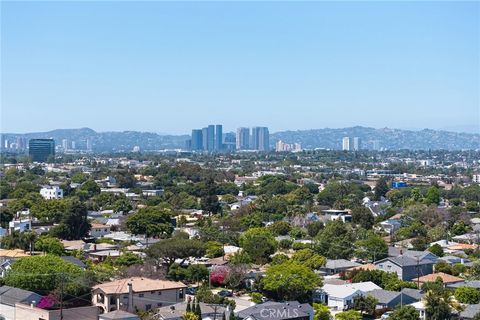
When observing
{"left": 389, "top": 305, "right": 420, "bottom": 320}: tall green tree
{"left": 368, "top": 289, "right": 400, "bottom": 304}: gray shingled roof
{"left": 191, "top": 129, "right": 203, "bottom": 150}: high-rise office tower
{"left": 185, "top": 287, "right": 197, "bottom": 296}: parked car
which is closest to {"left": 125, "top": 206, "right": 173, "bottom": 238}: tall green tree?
{"left": 185, "top": 287, "right": 197, "bottom": 296}: parked car

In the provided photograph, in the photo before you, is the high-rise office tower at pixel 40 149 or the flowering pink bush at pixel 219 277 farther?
the high-rise office tower at pixel 40 149

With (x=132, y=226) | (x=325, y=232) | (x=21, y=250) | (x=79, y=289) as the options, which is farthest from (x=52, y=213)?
(x=79, y=289)

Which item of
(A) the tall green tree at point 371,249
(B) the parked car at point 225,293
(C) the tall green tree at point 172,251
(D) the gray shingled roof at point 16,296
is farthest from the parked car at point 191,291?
(A) the tall green tree at point 371,249

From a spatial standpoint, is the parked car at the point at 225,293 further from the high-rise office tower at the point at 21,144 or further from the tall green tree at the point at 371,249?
the high-rise office tower at the point at 21,144

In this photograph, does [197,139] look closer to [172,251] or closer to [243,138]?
[243,138]

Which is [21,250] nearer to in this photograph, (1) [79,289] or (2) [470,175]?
(1) [79,289]

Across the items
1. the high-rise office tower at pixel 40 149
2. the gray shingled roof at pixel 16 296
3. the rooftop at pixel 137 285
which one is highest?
the high-rise office tower at pixel 40 149

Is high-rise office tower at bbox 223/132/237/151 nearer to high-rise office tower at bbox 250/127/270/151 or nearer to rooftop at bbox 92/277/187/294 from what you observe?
high-rise office tower at bbox 250/127/270/151
